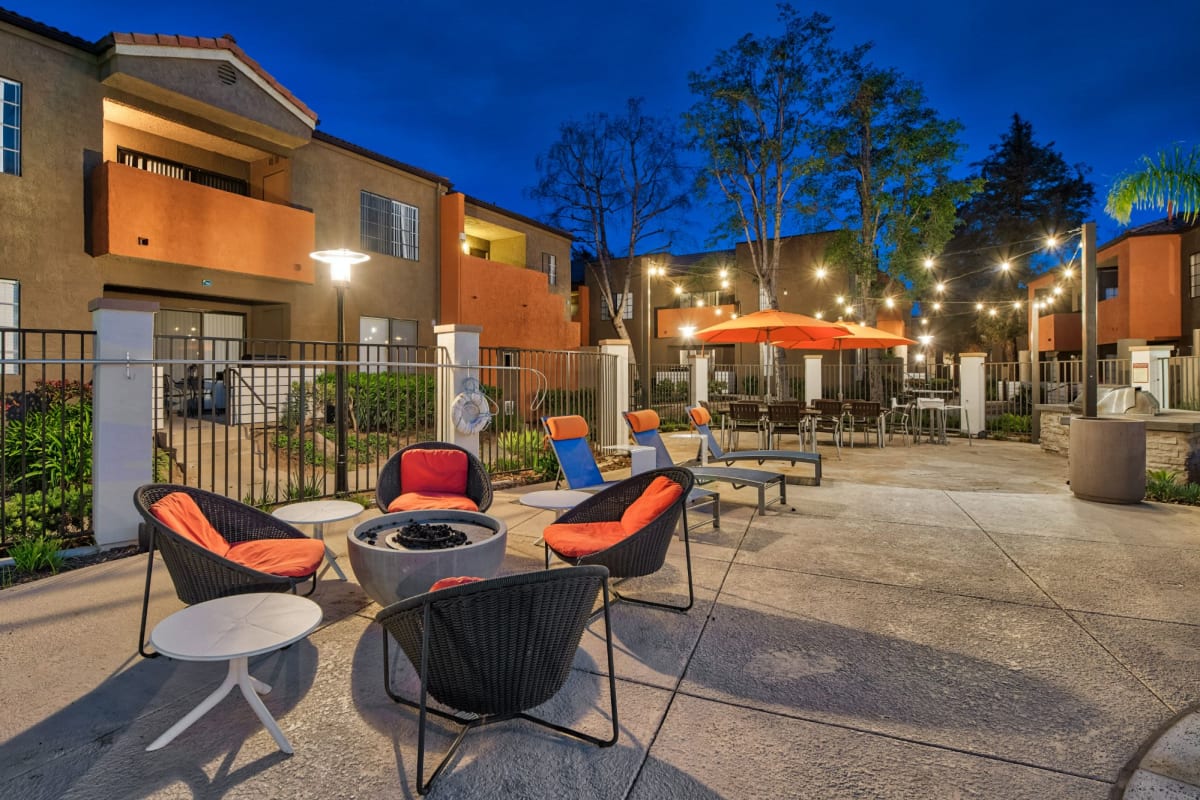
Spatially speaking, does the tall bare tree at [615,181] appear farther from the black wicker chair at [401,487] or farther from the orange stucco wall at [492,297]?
the black wicker chair at [401,487]

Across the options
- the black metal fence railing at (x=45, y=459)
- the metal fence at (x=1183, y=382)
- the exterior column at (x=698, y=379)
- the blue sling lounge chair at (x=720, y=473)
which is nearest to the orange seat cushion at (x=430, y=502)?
the blue sling lounge chair at (x=720, y=473)

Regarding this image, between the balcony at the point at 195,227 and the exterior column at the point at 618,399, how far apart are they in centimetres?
700

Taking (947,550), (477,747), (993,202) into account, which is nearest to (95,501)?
(477,747)

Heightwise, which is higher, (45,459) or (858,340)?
(858,340)

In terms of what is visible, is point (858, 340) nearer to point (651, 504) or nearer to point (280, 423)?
point (651, 504)

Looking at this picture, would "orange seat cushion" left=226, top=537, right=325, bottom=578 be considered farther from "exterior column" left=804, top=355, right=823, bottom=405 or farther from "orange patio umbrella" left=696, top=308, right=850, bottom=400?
"exterior column" left=804, top=355, right=823, bottom=405

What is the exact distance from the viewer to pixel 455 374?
22.7ft

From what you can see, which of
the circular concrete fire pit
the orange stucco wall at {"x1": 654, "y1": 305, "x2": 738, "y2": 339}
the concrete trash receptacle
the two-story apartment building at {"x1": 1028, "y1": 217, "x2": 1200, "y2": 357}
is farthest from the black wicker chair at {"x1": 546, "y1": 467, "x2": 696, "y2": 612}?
the orange stucco wall at {"x1": 654, "y1": 305, "x2": 738, "y2": 339}

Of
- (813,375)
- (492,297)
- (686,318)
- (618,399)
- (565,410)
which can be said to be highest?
(686,318)

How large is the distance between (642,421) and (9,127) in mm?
10647

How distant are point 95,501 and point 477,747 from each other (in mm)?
4014

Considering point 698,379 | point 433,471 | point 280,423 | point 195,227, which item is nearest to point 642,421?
point 433,471

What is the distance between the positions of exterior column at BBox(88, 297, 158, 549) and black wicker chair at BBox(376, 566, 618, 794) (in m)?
3.77

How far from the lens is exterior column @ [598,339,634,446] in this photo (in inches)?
393
